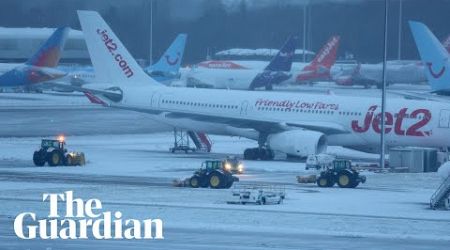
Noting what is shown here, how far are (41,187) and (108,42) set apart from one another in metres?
22.9

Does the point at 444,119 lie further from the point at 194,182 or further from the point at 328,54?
the point at 328,54

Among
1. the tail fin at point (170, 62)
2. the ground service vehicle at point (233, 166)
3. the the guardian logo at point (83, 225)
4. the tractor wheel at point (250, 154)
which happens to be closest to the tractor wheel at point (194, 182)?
the ground service vehicle at point (233, 166)

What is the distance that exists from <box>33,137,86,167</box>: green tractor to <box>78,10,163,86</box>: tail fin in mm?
11752

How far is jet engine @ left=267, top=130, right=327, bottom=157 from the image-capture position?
5624 centimetres

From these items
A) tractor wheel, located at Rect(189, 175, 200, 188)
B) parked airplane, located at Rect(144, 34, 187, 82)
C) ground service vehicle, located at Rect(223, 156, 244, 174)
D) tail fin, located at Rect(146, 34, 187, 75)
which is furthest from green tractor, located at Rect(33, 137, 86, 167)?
tail fin, located at Rect(146, 34, 187, 75)

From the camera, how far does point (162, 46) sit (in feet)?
400

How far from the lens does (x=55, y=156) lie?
52.6 metres

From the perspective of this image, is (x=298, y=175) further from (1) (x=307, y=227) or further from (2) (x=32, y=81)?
(2) (x=32, y=81)

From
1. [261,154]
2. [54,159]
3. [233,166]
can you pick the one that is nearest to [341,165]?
[233,166]

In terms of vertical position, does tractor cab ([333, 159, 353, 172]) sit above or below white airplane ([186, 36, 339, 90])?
below

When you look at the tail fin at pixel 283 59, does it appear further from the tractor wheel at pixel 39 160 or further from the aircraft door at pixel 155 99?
the tractor wheel at pixel 39 160

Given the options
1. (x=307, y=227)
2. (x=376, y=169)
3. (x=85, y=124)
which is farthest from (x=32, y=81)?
(x=307, y=227)

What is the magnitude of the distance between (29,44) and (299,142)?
72.4 meters

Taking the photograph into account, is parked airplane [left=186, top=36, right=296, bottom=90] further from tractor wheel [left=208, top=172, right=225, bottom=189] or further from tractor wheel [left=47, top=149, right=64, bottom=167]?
tractor wheel [left=208, top=172, right=225, bottom=189]
